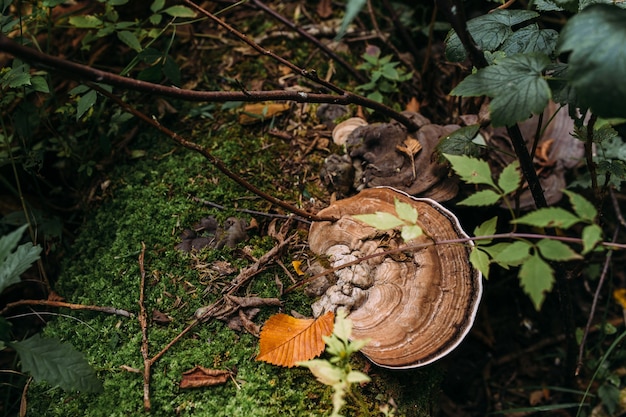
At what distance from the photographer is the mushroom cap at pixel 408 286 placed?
2.10m

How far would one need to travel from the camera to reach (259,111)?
316 cm

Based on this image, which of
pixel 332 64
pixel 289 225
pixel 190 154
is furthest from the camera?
pixel 332 64

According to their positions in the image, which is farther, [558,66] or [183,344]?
[183,344]

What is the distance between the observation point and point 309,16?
3.67 metres

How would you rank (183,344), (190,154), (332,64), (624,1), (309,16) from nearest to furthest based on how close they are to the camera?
(624,1) < (183,344) < (190,154) < (332,64) < (309,16)

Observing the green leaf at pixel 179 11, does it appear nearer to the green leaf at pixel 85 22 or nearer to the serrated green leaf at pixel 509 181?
the green leaf at pixel 85 22

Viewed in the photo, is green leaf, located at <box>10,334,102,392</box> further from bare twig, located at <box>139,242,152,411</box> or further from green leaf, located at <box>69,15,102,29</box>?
green leaf, located at <box>69,15,102,29</box>

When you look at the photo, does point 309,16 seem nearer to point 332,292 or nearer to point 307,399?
point 332,292

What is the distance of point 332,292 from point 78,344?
1344 mm

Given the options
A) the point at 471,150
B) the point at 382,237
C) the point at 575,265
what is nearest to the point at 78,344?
the point at 382,237

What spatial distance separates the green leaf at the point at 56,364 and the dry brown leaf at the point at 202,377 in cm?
37

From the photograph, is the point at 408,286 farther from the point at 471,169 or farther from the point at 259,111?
the point at 259,111

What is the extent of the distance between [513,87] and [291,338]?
1.42 m

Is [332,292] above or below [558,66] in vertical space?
below
